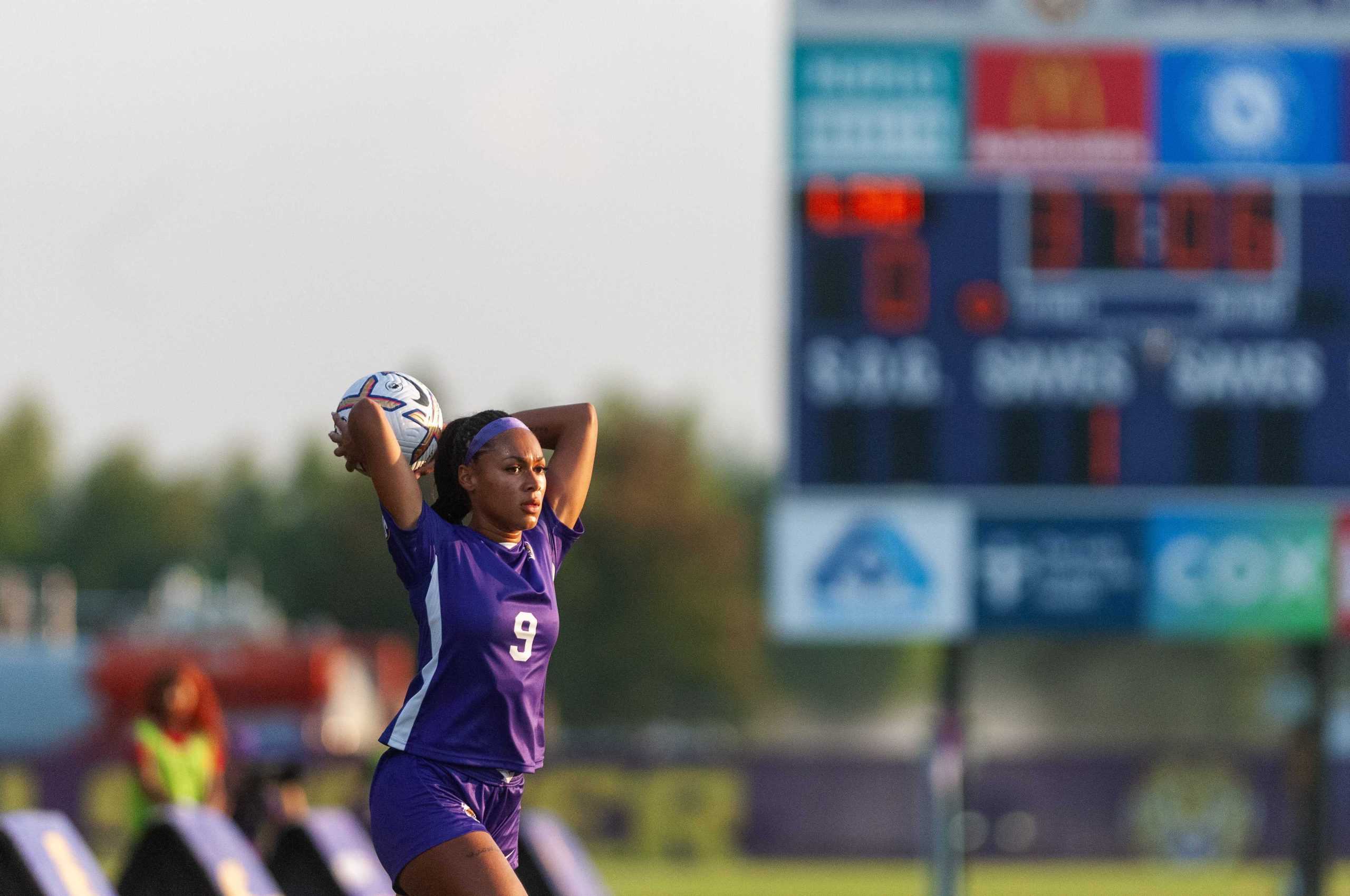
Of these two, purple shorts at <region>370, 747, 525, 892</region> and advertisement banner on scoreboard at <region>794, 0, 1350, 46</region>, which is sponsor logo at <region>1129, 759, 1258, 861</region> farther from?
purple shorts at <region>370, 747, 525, 892</region>

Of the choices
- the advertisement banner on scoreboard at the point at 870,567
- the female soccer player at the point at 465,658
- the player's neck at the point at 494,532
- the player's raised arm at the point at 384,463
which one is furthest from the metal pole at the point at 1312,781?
the player's raised arm at the point at 384,463

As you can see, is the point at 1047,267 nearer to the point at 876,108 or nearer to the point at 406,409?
the point at 876,108

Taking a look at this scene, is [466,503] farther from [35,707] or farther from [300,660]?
[35,707]

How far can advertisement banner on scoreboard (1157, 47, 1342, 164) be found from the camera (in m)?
15.4

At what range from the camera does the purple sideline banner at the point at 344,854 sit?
916 centimetres

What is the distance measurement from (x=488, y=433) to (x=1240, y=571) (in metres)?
10.7

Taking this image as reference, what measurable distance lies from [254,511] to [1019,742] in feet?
98.9

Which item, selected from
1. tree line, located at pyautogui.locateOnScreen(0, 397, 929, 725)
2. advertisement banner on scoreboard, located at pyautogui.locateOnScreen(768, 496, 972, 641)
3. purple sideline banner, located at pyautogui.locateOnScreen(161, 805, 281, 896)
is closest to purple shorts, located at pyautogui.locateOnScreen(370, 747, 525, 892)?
purple sideline banner, located at pyautogui.locateOnScreen(161, 805, 281, 896)

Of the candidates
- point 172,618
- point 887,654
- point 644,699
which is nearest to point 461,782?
point 172,618

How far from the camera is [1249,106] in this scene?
15.5 m

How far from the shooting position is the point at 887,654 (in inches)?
4230

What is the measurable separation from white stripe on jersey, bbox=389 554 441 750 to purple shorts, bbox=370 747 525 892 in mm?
40

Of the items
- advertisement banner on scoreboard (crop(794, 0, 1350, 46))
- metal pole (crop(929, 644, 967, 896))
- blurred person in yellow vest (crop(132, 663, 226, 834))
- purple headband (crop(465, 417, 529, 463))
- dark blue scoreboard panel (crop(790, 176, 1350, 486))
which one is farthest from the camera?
metal pole (crop(929, 644, 967, 896))

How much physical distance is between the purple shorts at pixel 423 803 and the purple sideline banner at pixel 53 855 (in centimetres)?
227
